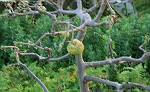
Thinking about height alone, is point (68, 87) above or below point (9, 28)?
below

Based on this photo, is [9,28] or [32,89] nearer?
[32,89]

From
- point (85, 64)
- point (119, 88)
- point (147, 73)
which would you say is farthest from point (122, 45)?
point (119, 88)

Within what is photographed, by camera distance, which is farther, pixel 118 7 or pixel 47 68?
pixel 118 7

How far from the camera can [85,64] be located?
233cm

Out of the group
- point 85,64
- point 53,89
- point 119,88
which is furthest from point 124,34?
point 119,88

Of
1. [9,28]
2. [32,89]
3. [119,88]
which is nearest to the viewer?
[119,88]

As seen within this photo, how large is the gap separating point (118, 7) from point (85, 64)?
6.34 meters

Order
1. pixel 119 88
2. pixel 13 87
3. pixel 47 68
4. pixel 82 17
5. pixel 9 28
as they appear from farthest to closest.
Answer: pixel 9 28 → pixel 47 68 → pixel 13 87 → pixel 82 17 → pixel 119 88

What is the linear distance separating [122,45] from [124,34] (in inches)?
6.6

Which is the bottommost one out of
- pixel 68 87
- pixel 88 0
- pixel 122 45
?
pixel 68 87

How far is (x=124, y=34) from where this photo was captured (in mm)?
5094

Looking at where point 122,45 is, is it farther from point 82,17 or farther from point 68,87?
point 82,17

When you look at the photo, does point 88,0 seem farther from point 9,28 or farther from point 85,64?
point 85,64

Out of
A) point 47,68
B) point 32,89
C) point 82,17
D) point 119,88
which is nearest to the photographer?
point 119,88
